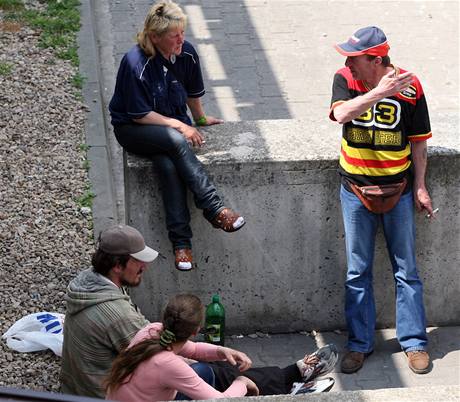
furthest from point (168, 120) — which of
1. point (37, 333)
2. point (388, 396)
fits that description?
point (388, 396)

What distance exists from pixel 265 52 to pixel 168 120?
473cm

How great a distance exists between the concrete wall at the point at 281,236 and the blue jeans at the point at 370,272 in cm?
26

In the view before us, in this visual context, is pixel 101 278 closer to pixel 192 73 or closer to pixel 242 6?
pixel 192 73

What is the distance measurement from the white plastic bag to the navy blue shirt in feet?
3.94

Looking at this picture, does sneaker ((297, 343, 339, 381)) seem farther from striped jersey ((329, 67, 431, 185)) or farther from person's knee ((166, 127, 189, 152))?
person's knee ((166, 127, 189, 152))

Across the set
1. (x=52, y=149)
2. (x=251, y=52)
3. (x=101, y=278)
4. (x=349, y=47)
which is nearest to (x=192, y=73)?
(x=349, y=47)

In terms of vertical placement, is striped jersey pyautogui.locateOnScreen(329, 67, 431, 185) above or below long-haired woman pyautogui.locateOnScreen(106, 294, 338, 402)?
above

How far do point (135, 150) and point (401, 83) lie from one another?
1.55 m

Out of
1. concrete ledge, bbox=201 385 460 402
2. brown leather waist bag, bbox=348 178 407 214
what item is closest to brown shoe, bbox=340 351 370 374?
brown leather waist bag, bbox=348 178 407 214

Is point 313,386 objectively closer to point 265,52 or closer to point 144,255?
point 144,255

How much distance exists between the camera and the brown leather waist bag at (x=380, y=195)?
18.0 feet

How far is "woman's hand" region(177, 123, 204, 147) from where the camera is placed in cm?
560

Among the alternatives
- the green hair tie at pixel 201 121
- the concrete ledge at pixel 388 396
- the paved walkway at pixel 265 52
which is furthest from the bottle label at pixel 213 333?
the concrete ledge at pixel 388 396

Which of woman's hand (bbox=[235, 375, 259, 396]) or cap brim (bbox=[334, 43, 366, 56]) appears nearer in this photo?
woman's hand (bbox=[235, 375, 259, 396])
